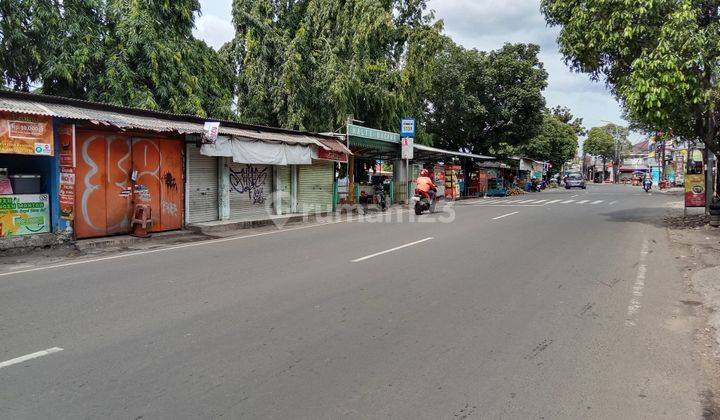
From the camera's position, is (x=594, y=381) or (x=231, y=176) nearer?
(x=594, y=381)

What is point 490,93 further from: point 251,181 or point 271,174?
point 251,181

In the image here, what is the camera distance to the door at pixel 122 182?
38.2 ft

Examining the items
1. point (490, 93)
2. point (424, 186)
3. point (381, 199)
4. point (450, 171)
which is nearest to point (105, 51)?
point (381, 199)

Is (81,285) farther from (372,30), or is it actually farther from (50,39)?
(372,30)

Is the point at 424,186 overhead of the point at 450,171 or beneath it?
beneath

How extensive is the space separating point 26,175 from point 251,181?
293 inches

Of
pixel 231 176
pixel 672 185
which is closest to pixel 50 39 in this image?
pixel 231 176

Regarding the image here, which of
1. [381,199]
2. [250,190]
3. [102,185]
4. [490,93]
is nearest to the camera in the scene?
[102,185]

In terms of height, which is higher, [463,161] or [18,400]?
[463,161]

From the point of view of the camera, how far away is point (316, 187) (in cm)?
2055

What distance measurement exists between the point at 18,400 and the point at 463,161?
38.8 metres

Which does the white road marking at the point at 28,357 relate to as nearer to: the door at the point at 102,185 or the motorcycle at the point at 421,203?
the door at the point at 102,185

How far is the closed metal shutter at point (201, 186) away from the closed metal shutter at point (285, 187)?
320 cm

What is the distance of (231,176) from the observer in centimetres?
1620
